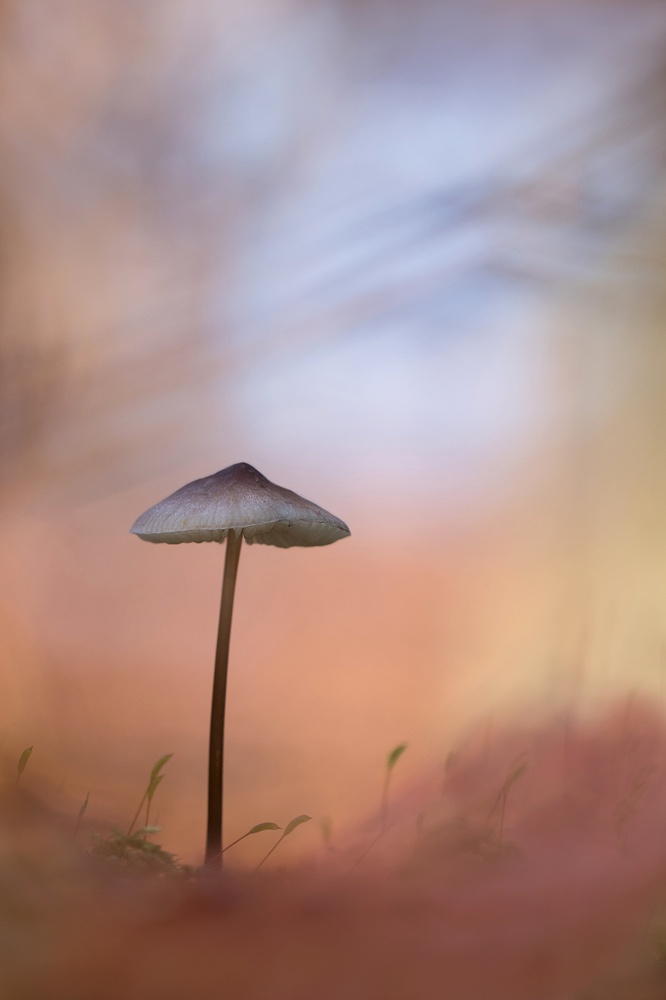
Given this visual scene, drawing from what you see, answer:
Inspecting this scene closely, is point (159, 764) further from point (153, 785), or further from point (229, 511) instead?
point (229, 511)

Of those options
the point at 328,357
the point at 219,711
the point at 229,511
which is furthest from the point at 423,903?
the point at 328,357

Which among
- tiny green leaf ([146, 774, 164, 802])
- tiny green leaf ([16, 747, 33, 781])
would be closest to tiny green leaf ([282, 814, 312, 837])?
tiny green leaf ([146, 774, 164, 802])

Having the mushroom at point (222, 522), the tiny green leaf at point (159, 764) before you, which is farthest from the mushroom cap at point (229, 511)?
the tiny green leaf at point (159, 764)

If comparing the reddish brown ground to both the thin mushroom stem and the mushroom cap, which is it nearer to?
the thin mushroom stem

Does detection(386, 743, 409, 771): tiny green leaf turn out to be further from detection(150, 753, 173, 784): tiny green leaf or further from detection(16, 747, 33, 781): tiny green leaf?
detection(16, 747, 33, 781): tiny green leaf

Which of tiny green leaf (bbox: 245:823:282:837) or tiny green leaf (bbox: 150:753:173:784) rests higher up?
tiny green leaf (bbox: 150:753:173:784)

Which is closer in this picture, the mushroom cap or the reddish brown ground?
the reddish brown ground

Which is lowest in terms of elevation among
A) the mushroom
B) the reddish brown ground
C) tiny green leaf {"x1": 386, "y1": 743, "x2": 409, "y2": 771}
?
the reddish brown ground
